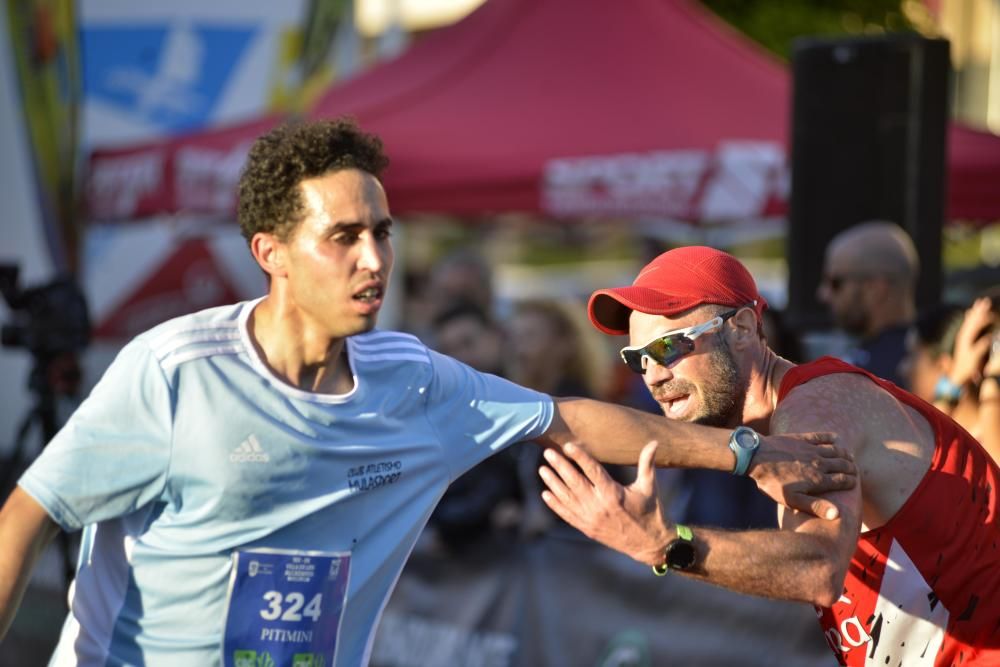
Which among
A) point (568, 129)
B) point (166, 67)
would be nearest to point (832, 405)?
point (568, 129)

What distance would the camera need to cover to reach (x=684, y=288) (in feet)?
11.9

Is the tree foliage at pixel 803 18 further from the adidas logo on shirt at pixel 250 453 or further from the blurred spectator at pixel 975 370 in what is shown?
the adidas logo on shirt at pixel 250 453

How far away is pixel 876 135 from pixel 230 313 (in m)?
4.30

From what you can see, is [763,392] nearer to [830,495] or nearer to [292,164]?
[830,495]

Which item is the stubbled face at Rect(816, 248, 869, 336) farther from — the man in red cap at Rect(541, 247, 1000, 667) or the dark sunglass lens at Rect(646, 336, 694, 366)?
the dark sunglass lens at Rect(646, 336, 694, 366)

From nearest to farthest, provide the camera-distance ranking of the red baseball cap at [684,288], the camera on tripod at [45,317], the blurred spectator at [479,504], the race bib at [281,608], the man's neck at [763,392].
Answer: the race bib at [281,608] → the red baseball cap at [684,288] → the man's neck at [763,392] → the camera on tripod at [45,317] → the blurred spectator at [479,504]

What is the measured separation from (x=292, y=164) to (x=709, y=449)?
121cm

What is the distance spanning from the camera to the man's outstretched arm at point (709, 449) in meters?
3.18

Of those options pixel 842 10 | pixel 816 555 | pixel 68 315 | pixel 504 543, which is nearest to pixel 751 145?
pixel 504 543

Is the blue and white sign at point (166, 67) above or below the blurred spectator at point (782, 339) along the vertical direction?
above

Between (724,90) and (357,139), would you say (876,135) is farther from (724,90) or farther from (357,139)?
(357,139)

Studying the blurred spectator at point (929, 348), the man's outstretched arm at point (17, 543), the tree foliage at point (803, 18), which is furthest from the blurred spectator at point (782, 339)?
the tree foliage at point (803, 18)

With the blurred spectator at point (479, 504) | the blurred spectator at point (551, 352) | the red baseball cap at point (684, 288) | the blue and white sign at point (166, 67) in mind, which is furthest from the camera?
the blue and white sign at point (166, 67)

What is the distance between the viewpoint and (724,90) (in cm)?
916
